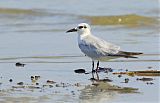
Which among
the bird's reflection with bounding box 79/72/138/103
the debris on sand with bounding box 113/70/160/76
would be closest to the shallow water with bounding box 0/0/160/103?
the bird's reflection with bounding box 79/72/138/103

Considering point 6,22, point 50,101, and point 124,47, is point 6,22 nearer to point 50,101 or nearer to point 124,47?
point 124,47

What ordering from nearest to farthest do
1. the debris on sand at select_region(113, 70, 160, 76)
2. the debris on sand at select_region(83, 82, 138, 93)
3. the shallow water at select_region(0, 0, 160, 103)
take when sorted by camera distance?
the shallow water at select_region(0, 0, 160, 103)
the debris on sand at select_region(83, 82, 138, 93)
the debris on sand at select_region(113, 70, 160, 76)

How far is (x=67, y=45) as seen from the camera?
36.0 feet

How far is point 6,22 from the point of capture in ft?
46.4

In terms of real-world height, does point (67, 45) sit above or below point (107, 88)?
above

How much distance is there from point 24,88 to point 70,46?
3364 millimetres

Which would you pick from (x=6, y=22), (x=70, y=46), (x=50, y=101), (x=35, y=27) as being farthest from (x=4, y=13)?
(x=50, y=101)

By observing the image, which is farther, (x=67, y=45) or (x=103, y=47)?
(x=67, y=45)

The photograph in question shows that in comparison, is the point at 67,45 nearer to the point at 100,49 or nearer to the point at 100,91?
the point at 100,49

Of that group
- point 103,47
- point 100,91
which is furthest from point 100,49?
point 100,91

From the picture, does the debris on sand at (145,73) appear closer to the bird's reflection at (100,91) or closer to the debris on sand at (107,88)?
the bird's reflection at (100,91)

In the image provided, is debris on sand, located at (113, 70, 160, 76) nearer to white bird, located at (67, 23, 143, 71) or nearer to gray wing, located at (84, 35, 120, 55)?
white bird, located at (67, 23, 143, 71)

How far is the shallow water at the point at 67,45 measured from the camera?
287 inches

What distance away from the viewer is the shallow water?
7.30 m
